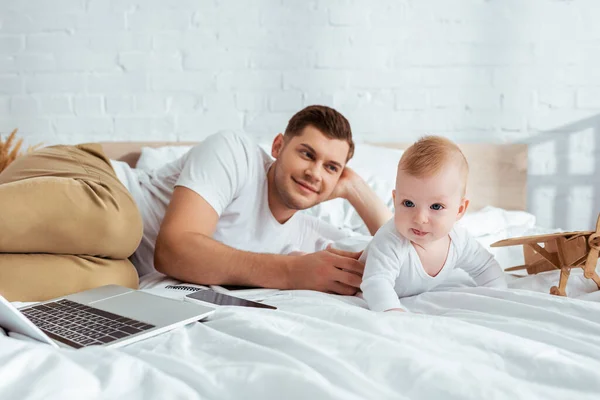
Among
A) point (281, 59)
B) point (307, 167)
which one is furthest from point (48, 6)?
point (307, 167)

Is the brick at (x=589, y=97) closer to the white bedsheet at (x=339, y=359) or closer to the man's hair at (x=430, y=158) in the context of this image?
the man's hair at (x=430, y=158)

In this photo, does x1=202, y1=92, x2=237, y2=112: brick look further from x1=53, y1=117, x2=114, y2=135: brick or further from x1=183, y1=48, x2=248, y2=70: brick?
x1=53, y1=117, x2=114, y2=135: brick

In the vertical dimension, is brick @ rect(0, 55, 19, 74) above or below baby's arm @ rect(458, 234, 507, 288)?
above

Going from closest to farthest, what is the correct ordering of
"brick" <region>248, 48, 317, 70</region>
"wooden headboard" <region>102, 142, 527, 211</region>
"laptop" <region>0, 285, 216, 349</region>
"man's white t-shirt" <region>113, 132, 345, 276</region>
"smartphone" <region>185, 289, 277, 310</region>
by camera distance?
"laptop" <region>0, 285, 216, 349</region>
"smartphone" <region>185, 289, 277, 310</region>
"man's white t-shirt" <region>113, 132, 345, 276</region>
"wooden headboard" <region>102, 142, 527, 211</region>
"brick" <region>248, 48, 317, 70</region>

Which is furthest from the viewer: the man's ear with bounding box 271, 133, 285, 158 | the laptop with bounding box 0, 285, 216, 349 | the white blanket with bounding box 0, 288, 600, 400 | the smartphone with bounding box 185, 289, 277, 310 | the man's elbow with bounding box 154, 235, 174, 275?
the man's ear with bounding box 271, 133, 285, 158

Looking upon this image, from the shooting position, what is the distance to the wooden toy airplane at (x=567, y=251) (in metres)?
1.04

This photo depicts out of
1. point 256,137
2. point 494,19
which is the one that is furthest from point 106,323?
point 494,19

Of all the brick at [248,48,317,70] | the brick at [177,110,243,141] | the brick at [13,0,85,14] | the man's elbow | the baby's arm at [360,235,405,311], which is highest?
the brick at [13,0,85,14]

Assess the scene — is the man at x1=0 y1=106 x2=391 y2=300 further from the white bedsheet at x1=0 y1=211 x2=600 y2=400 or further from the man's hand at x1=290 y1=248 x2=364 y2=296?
the white bedsheet at x1=0 y1=211 x2=600 y2=400

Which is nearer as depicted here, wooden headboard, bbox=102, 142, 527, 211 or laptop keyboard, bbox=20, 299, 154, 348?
laptop keyboard, bbox=20, 299, 154, 348

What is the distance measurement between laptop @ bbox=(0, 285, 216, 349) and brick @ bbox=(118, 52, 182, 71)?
1.69 metres

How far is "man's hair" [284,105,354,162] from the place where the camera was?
1461 mm

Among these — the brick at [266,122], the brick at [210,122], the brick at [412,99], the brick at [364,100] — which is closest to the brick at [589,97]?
the brick at [412,99]

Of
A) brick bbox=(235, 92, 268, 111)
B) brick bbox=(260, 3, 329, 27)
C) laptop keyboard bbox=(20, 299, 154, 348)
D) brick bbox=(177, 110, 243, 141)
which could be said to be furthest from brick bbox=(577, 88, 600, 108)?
laptop keyboard bbox=(20, 299, 154, 348)
